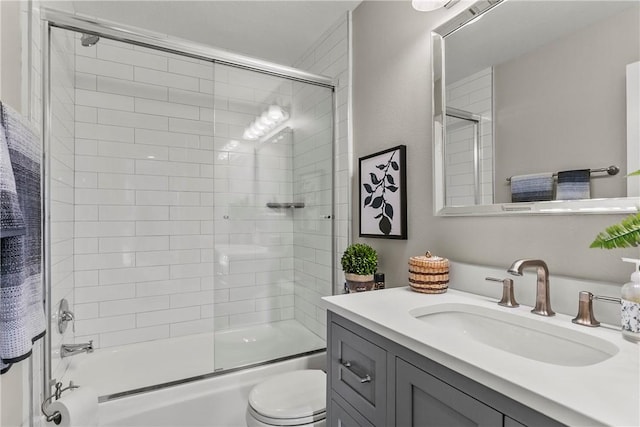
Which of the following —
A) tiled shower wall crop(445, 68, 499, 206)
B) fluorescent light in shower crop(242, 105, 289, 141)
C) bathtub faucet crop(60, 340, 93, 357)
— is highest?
fluorescent light in shower crop(242, 105, 289, 141)

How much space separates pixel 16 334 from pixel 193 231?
180cm

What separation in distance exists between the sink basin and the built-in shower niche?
4.01 ft

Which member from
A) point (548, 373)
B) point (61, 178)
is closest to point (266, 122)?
point (61, 178)

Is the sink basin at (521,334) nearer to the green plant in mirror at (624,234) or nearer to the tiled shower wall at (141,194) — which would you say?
the green plant in mirror at (624,234)

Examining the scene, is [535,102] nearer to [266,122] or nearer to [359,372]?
[359,372]

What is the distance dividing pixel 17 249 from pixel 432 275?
1.34 meters

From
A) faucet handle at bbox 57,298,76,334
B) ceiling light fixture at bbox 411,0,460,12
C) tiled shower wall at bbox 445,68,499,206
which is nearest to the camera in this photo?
tiled shower wall at bbox 445,68,499,206

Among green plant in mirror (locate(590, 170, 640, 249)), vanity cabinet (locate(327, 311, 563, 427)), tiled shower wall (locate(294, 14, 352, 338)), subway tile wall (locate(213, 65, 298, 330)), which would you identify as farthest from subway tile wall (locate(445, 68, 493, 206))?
subway tile wall (locate(213, 65, 298, 330))

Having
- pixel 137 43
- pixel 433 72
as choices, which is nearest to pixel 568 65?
pixel 433 72

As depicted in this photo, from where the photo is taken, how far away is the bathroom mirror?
0.91 meters

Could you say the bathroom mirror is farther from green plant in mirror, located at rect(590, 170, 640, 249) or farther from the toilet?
the toilet

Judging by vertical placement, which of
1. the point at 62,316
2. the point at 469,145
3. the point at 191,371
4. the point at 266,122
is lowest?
the point at 191,371

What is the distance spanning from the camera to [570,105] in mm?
1010

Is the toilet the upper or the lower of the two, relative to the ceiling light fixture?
lower
